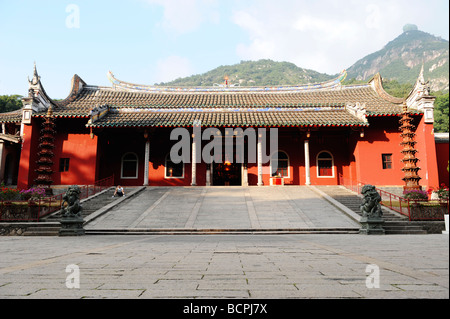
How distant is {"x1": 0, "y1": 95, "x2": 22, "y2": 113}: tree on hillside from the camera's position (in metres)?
36.2

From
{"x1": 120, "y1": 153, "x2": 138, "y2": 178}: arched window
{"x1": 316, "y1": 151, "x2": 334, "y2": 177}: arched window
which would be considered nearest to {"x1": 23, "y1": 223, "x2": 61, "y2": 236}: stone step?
{"x1": 120, "y1": 153, "x2": 138, "y2": 178}: arched window

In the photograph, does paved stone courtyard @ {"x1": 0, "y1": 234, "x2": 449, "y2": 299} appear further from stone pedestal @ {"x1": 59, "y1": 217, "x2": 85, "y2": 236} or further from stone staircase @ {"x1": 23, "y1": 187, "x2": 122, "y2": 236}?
stone staircase @ {"x1": 23, "y1": 187, "x2": 122, "y2": 236}

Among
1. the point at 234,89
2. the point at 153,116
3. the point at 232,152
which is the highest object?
the point at 234,89

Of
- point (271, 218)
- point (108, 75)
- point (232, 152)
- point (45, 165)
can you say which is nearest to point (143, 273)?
point (271, 218)

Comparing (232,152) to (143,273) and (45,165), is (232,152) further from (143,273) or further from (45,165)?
(143,273)

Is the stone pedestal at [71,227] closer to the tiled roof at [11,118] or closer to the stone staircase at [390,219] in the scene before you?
the stone staircase at [390,219]

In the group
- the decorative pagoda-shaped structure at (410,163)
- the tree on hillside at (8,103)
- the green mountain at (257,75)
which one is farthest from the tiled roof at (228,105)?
the green mountain at (257,75)

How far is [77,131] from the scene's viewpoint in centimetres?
1845

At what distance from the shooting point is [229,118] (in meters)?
18.7

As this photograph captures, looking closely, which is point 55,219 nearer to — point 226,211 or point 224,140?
point 226,211

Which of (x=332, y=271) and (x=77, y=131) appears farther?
(x=77, y=131)

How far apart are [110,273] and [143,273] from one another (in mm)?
396

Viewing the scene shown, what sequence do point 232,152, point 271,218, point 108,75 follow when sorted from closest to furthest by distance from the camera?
point 271,218
point 232,152
point 108,75

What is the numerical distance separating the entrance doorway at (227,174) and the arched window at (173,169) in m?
2.35
